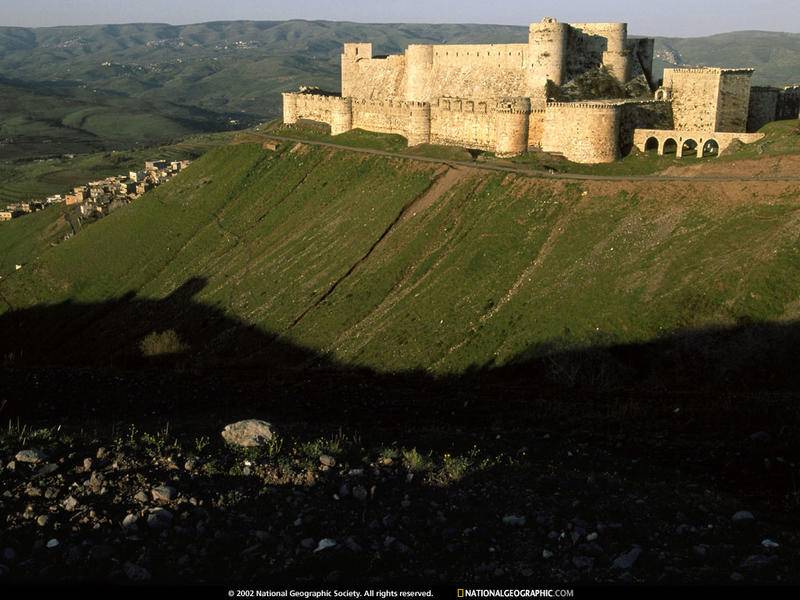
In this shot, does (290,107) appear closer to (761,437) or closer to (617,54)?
(617,54)

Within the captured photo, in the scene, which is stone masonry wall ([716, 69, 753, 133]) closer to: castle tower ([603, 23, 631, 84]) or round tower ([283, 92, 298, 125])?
castle tower ([603, 23, 631, 84])

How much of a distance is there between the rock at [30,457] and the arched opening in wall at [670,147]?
45377 mm

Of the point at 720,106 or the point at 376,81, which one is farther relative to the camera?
the point at 376,81

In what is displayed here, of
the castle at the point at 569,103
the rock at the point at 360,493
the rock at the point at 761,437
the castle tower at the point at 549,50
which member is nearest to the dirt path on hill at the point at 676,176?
the castle at the point at 569,103

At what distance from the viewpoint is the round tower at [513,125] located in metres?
51.4

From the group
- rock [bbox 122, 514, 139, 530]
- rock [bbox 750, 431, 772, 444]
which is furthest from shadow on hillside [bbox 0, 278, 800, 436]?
rock [bbox 122, 514, 139, 530]

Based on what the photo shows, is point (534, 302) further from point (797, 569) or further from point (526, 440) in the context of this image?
point (797, 569)

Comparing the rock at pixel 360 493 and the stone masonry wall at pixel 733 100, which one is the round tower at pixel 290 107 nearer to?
the stone masonry wall at pixel 733 100

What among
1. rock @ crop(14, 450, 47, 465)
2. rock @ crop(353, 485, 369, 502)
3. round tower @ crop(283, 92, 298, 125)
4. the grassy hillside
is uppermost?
round tower @ crop(283, 92, 298, 125)

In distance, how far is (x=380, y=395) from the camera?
71.8 ft

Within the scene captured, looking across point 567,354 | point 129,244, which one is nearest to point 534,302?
point 567,354

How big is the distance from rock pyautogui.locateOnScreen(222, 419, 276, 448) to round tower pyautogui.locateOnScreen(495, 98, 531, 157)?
40227mm

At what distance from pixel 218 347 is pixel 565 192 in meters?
21.6

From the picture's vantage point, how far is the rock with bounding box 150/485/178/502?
11.7 metres
